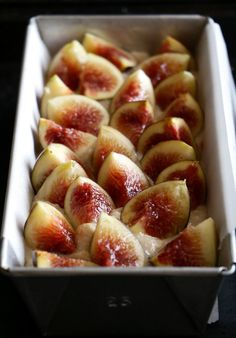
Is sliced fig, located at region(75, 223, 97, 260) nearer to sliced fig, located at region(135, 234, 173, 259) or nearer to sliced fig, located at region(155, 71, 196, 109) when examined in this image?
sliced fig, located at region(135, 234, 173, 259)

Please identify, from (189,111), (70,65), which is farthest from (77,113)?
(189,111)

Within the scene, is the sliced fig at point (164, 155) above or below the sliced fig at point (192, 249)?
above

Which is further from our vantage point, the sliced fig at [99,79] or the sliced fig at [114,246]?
the sliced fig at [99,79]

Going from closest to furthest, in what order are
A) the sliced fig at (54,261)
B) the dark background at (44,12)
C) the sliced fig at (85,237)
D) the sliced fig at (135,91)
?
the sliced fig at (54,261), the sliced fig at (85,237), the sliced fig at (135,91), the dark background at (44,12)

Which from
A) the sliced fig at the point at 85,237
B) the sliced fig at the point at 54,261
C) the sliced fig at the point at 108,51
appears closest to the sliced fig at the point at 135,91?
the sliced fig at the point at 108,51

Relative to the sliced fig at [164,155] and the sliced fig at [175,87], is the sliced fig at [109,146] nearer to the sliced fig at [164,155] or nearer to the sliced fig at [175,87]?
the sliced fig at [164,155]

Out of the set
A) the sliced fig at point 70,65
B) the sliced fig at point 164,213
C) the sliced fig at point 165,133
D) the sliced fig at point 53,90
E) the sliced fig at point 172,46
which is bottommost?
the sliced fig at point 164,213

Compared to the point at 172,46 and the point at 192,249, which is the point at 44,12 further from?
the point at 192,249

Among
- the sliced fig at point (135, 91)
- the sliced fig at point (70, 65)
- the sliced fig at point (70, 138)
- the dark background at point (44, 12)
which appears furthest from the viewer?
the dark background at point (44, 12)

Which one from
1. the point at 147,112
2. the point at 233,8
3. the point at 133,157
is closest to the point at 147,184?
the point at 133,157

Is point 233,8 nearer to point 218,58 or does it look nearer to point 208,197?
point 218,58
